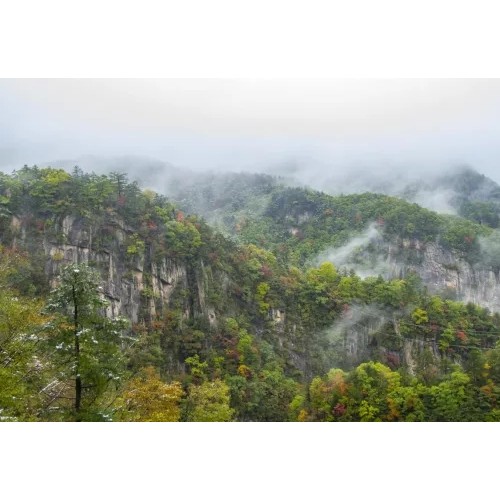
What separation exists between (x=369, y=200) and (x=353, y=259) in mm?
10576

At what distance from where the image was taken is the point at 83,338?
8.45 m

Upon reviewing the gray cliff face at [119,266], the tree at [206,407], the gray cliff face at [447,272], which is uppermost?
the gray cliff face at [119,266]

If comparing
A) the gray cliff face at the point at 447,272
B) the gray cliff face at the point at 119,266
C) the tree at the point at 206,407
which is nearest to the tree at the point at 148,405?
the tree at the point at 206,407

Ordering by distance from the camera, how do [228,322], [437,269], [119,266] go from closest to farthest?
[119,266] < [228,322] < [437,269]

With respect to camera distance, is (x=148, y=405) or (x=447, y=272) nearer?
(x=148, y=405)

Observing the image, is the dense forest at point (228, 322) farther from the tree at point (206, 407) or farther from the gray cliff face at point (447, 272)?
the gray cliff face at point (447, 272)

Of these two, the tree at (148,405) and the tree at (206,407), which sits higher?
the tree at (148,405)

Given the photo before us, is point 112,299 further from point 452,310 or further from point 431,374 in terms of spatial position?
point 452,310

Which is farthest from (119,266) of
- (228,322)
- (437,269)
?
(437,269)

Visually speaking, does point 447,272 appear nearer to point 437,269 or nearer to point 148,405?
point 437,269

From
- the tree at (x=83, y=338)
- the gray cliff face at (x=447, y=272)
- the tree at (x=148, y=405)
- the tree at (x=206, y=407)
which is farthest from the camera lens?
the gray cliff face at (x=447, y=272)

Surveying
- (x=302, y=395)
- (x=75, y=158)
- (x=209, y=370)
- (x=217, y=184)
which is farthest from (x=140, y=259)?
(x=217, y=184)

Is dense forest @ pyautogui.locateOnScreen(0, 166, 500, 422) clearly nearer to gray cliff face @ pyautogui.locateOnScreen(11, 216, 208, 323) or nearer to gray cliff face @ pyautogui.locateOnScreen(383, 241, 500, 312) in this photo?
gray cliff face @ pyautogui.locateOnScreen(11, 216, 208, 323)

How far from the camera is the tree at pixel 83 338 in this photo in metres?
8.43
